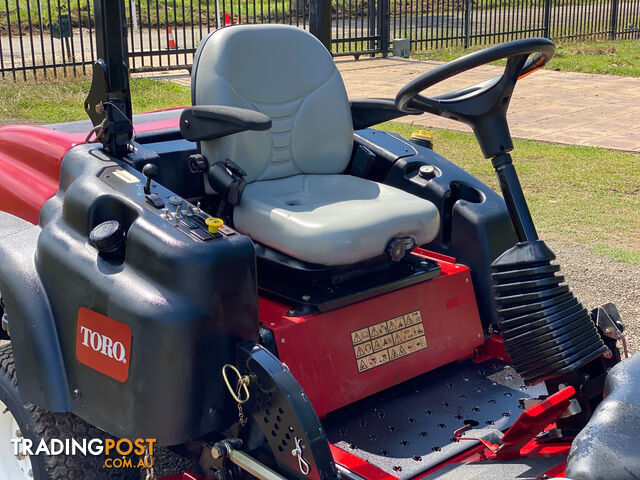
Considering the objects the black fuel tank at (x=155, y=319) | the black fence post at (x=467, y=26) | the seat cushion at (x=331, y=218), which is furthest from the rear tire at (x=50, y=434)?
the black fence post at (x=467, y=26)

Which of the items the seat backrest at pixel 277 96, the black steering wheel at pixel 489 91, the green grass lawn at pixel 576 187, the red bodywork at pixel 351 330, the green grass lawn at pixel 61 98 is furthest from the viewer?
the green grass lawn at pixel 61 98

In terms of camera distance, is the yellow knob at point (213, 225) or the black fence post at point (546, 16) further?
the black fence post at point (546, 16)

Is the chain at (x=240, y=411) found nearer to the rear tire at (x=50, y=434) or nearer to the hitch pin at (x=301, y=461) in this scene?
the hitch pin at (x=301, y=461)

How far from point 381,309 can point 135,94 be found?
7.32 meters

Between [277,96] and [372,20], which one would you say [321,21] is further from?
[372,20]

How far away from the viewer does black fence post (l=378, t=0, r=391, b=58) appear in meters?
13.3

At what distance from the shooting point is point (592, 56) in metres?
13.2

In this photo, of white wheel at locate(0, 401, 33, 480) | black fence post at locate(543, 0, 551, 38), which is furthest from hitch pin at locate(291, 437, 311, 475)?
black fence post at locate(543, 0, 551, 38)

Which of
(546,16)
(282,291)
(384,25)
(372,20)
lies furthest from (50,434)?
(546,16)

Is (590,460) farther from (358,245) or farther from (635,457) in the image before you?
(358,245)

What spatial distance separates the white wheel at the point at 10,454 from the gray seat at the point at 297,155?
903 mm

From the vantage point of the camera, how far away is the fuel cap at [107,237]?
2.11m

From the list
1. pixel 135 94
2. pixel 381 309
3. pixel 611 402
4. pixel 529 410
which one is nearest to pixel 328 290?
pixel 381 309

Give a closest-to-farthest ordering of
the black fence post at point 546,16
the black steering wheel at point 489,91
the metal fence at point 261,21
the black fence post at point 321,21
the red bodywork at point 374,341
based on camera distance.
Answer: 1. the black steering wheel at point 489,91
2. the red bodywork at point 374,341
3. the black fence post at point 321,21
4. the metal fence at point 261,21
5. the black fence post at point 546,16
